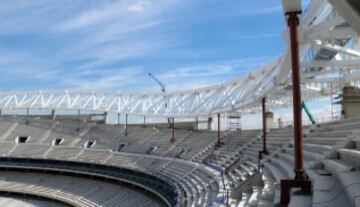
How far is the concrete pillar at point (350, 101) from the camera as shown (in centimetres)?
2697

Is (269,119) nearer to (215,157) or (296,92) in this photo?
(215,157)

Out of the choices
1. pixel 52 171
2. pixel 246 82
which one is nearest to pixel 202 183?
pixel 246 82

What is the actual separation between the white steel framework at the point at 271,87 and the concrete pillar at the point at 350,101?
1.99 ft

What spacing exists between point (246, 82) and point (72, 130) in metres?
30.9

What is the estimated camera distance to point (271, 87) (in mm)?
24547

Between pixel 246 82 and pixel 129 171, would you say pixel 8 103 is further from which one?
pixel 246 82

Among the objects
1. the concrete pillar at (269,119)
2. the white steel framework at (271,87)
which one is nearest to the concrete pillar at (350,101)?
the white steel framework at (271,87)

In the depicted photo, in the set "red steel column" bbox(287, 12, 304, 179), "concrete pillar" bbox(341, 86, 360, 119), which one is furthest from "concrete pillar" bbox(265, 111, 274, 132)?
"red steel column" bbox(287, 12, 304, 179)

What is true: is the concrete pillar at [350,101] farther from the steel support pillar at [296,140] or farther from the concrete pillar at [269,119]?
the steel support pillar at [296,140]

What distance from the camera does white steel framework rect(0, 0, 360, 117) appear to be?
1395 cm

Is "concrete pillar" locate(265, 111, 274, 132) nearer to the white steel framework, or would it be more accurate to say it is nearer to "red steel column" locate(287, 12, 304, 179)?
the white steel framework

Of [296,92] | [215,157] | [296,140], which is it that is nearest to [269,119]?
[215,157]

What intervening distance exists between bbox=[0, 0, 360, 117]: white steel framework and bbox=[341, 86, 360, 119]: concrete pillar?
61 cm

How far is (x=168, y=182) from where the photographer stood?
101 ft
